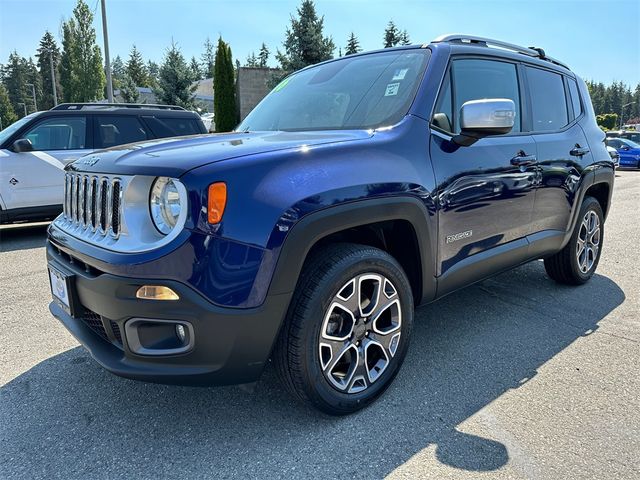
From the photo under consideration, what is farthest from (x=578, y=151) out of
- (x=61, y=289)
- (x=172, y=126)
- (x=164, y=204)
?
(x=172, y=126)

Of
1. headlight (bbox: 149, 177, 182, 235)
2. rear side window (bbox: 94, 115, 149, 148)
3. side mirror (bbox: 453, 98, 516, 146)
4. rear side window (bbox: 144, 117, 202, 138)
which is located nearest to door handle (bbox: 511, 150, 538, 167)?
side mirror (bbox: 453, 98, 516, 146)

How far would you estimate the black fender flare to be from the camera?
2.06 metres

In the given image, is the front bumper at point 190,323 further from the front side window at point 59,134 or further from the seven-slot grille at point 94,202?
the front side window at point 59,134

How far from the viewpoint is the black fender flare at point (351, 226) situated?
81.3 inches

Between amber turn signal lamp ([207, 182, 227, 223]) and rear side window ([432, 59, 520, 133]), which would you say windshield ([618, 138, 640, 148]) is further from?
amber turn signal lamp ([207, 182, 227, 223])

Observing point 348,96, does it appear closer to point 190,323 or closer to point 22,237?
point 190,323

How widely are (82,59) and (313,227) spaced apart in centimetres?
5104

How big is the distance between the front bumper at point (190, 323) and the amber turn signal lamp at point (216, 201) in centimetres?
29

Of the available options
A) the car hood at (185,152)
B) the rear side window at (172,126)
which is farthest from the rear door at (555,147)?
the rear side window at (172,126)

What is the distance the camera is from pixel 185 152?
223cm

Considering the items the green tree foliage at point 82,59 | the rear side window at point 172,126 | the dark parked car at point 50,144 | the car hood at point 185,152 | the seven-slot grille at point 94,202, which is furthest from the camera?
the green tree foliage at point 82,59

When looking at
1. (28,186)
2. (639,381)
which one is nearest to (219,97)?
(28,186)

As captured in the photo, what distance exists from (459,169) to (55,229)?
7.44ft

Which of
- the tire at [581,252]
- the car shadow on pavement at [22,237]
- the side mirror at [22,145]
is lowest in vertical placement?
the car shadow on pavement at [22,237]
